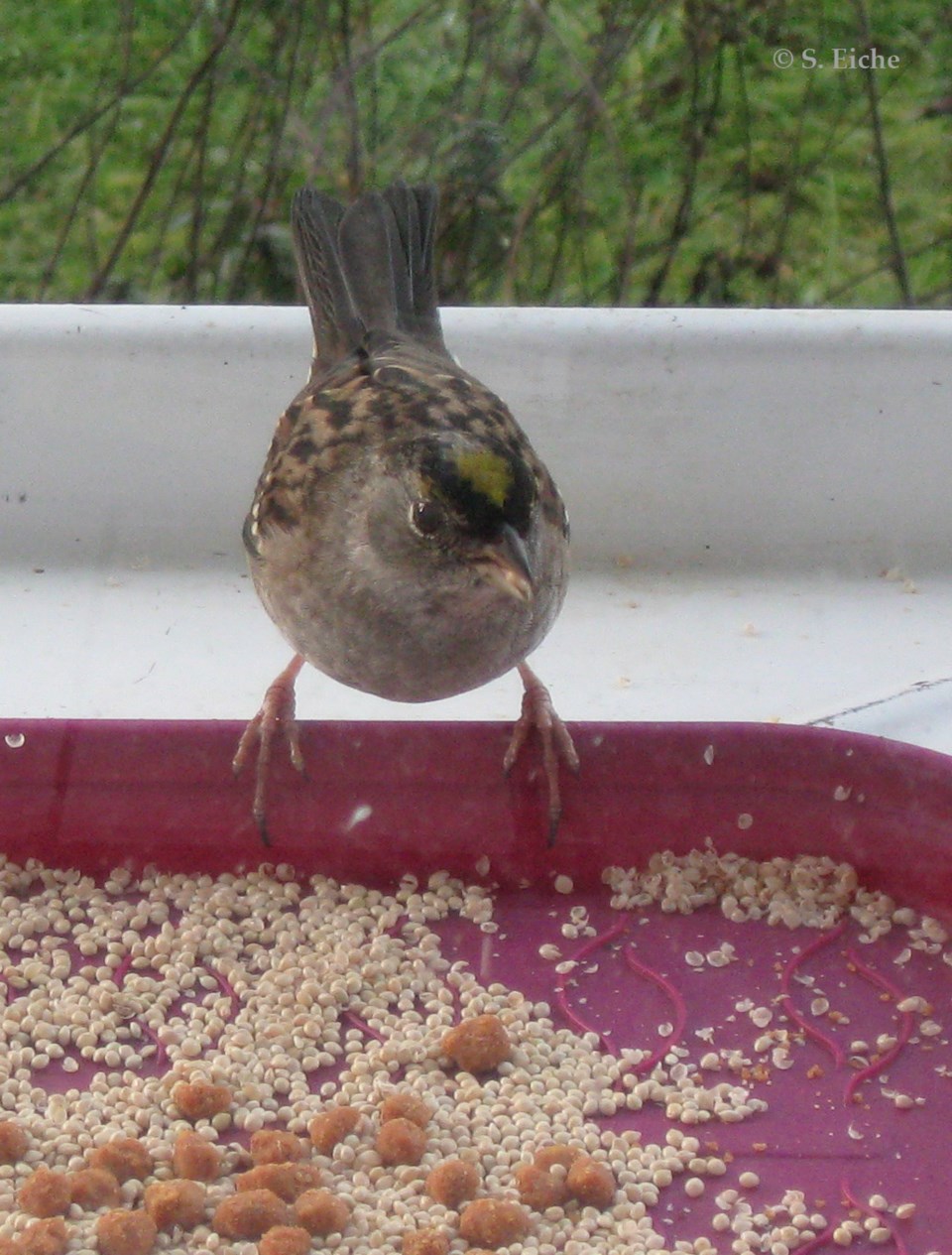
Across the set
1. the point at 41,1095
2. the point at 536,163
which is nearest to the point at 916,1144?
the point at 41,1095

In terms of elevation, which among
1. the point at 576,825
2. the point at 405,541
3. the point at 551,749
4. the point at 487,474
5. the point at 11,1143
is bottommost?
the point at 11,1143

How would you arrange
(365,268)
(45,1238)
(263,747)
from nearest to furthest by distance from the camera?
1. (45,1238)
2. (263,747)
3. (365,268)

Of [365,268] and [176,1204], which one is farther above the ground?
[365,268]

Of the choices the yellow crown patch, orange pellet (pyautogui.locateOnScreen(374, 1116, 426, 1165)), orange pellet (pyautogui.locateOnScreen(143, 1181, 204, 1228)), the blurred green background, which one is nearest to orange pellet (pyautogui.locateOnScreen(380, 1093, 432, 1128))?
orange pellet (pyautogui.locateOnScreen(374, 1116, 426, 1165))

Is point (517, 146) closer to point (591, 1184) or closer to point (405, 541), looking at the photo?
point (405, 541)

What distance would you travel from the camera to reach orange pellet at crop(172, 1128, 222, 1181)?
6.37 ft

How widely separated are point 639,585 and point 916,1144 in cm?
144

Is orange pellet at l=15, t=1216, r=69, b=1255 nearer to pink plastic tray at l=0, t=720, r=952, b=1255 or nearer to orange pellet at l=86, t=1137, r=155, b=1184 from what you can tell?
orange pellet at l=86, t=1137, r=155, b=1184

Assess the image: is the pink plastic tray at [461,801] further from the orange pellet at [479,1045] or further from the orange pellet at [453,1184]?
the orange pellet at [453,1184]

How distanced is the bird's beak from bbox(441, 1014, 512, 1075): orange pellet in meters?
0.52

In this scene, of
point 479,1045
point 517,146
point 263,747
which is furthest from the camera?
point 517,146

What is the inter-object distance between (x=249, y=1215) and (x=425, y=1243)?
0.19m

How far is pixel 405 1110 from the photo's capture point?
2.03m

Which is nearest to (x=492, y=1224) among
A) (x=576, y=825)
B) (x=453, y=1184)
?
(x=453, y=1184)
